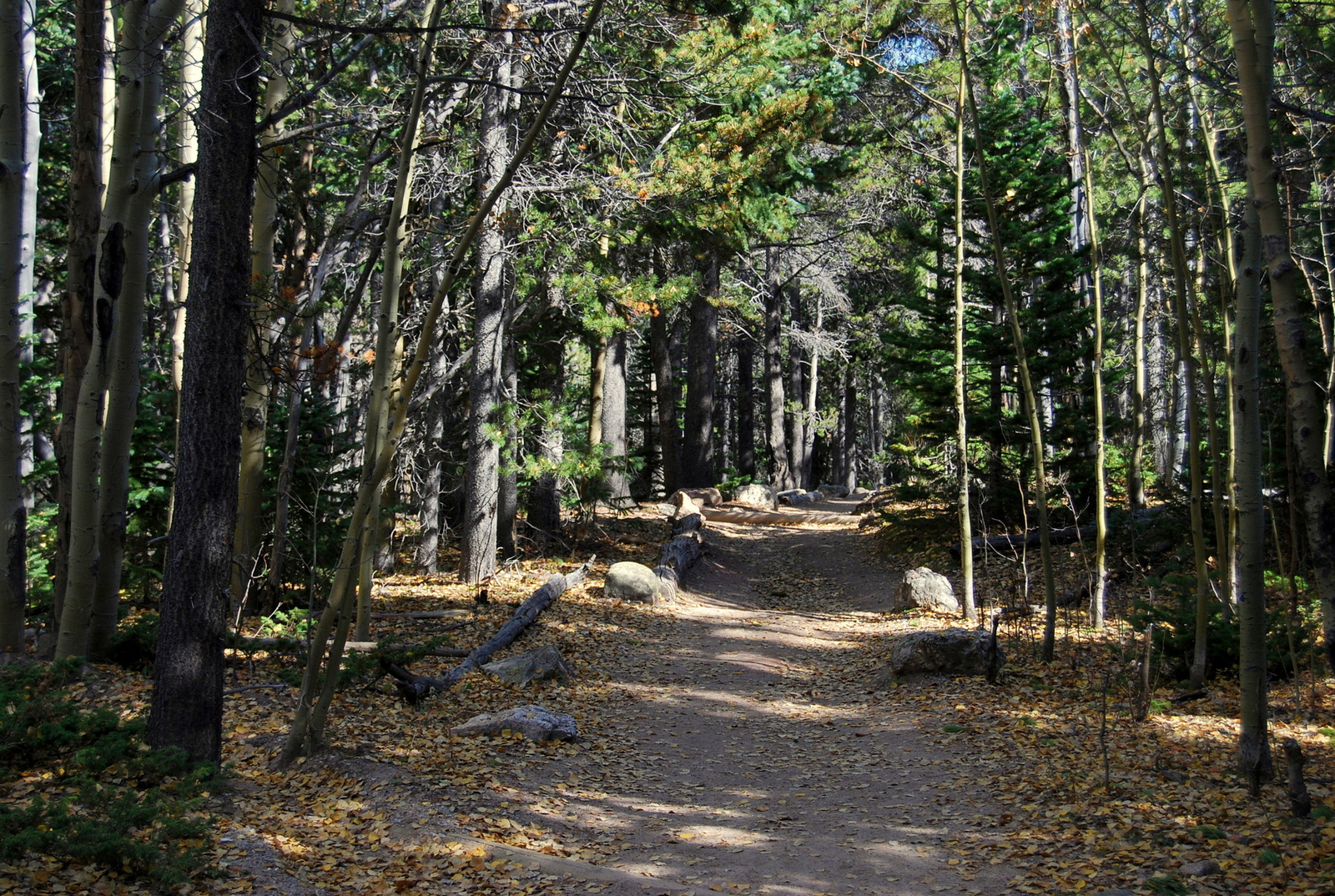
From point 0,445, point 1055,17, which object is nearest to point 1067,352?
point 1055,17

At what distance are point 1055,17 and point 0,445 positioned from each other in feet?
40.7

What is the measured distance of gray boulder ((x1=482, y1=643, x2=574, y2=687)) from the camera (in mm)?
8656

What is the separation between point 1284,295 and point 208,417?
6.14 metres

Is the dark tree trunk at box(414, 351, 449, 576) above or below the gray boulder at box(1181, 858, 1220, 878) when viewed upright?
above

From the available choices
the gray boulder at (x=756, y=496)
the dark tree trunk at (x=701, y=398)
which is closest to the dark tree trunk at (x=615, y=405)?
the dark tree trunk at (x=701, y=398)

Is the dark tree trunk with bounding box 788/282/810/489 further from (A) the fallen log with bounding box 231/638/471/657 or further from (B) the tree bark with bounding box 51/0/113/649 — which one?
(B) the tree bark with bounding box 51/0/113/649

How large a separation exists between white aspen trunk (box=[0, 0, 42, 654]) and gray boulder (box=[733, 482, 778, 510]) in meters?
17.2

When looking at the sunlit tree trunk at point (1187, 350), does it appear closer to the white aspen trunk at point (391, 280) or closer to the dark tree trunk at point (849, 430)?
the white aspen trunk at point (391, 280)

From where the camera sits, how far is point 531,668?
880 centimetres

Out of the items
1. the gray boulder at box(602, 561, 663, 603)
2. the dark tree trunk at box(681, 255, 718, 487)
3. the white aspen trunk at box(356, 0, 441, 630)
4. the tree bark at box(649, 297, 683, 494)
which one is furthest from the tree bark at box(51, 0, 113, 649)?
the dark tree trunk at box(681, 255, 718, 487)

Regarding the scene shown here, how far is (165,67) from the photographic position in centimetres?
693

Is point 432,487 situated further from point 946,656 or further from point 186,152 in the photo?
point 946,656

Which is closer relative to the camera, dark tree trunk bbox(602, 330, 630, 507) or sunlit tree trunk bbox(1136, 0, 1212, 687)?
sunlit tree trunk bbox(1136, 0, 1212, 687)

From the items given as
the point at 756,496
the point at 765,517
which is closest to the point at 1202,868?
the point at 765,517
